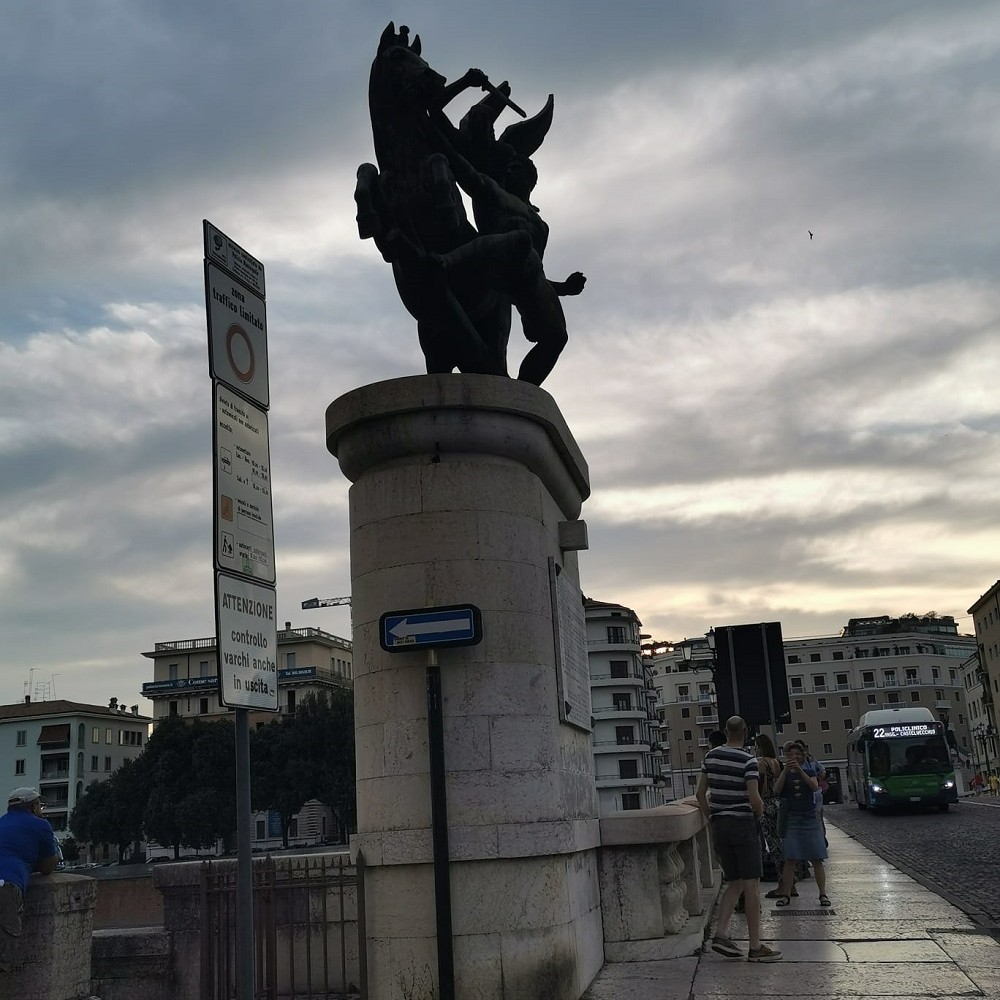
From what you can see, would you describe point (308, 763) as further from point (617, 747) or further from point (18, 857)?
point (18, 857)

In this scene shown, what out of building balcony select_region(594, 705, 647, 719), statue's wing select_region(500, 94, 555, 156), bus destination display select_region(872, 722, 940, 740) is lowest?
bus destination display select_region(872, 722, 940, 740)

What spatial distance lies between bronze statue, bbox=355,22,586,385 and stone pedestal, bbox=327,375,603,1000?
114 cm

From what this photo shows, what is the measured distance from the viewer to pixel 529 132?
394 inches

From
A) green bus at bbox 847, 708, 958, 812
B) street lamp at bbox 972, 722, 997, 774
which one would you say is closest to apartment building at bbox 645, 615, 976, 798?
street lamp at bbox 972, 722, 997, 774

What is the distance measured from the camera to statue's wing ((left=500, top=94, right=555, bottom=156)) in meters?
9.95

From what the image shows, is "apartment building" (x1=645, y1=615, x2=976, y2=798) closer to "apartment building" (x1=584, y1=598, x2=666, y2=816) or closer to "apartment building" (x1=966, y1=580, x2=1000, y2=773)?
"apartment building" (x1=966, y1=580, x2=1000, y2=773)

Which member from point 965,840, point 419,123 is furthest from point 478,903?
point 965,840

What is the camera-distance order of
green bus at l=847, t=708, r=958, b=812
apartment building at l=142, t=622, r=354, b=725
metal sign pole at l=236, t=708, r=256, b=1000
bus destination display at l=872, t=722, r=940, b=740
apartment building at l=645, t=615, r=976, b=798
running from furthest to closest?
apartment building at l=645, t=615, r=976, b=798 → apartment building at l=142, t=622, r=354, b=725 → bus destination display at l=872, t=722, r=940, b=740 → green bus at l=847, t=708, r=958, b=812 → metal sign pole at l=236, t=708, r=256, b=1000

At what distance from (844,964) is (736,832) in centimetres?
115

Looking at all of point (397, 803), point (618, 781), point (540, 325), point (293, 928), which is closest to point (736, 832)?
point (397, 803)

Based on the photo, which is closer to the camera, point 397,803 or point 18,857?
point 18,857

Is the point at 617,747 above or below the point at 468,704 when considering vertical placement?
below

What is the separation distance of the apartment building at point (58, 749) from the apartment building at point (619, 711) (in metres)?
51.6

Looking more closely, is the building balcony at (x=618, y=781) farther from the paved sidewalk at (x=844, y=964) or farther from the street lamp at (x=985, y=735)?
the paved sidewalk at (x=844, y=964)
